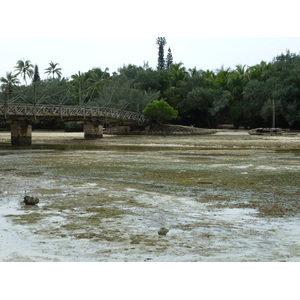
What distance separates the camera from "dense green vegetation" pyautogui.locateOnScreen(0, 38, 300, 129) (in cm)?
6253

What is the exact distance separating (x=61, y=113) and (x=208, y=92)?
1089 inches

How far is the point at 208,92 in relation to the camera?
6738 centimetres

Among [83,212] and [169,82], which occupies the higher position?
[169,82]

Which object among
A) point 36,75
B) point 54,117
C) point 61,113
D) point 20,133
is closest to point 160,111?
point 61,113

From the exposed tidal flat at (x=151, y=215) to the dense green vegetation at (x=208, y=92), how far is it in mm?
43688

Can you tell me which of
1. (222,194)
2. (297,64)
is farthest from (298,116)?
(222,194)

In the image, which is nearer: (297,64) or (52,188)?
(52,188)

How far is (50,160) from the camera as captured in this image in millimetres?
22266

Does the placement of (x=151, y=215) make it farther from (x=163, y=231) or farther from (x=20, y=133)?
(x=20, y=133)

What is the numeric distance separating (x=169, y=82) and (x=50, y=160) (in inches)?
2148

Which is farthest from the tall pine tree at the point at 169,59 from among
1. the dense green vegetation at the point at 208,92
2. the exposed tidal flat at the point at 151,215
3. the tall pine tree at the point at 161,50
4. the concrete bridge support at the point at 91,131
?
the exposed tidal flat at the point at 151,215

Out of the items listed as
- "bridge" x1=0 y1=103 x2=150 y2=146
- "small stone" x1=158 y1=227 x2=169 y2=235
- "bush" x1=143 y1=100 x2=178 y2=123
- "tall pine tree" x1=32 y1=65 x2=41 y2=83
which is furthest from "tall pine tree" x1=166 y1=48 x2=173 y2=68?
"small stone" x1=158 y1=227 x2=169 y2=235

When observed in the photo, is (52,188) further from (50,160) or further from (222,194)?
(50,160)

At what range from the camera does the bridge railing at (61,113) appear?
39000mm
